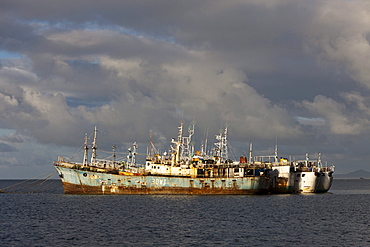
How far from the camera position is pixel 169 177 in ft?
337

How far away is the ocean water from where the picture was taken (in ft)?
171

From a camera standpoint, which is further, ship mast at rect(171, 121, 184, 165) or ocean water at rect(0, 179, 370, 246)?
ship mast at rect(171, 121, 184, 165)

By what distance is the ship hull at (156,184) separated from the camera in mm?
103438

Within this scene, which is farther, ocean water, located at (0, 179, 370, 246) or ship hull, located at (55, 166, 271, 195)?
ship hull, located at (55, 166, 271, 195)

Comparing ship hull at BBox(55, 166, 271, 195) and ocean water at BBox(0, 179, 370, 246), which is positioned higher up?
ship hull at BBox(55, 166, 271, 195)

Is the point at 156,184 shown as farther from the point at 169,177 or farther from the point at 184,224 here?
the point at 184,224

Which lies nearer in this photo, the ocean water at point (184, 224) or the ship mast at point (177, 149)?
the ocean water at point (184, 224)

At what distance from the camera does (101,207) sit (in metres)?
85.6

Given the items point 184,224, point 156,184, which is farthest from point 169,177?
point 184,224

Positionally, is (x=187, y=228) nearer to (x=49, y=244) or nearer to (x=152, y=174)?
(x=49, y=244)

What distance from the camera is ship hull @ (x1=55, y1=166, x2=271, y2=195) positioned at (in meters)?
103

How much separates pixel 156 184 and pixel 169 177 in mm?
3548

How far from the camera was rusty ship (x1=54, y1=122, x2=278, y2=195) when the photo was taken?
103688 mm

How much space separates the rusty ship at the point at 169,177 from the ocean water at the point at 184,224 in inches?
274
